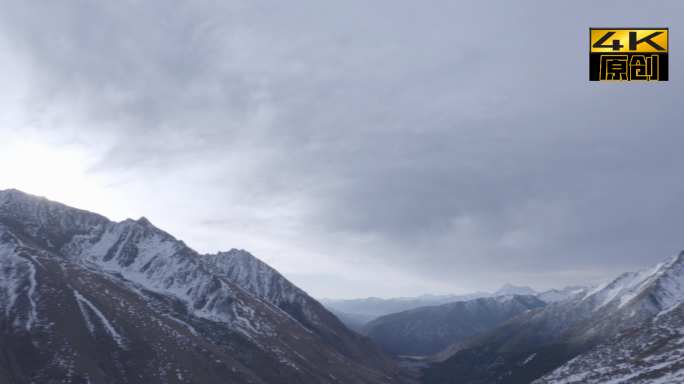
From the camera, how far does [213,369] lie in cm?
13038

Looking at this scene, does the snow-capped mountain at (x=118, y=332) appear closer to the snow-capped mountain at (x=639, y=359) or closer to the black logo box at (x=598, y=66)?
the snow-capped mountain at (x=639, y=359)

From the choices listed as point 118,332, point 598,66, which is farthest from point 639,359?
point 118,332

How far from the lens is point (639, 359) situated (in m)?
105

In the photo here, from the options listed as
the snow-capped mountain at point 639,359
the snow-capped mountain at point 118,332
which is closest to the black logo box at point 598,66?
the snow-capped mountain at point 639,359

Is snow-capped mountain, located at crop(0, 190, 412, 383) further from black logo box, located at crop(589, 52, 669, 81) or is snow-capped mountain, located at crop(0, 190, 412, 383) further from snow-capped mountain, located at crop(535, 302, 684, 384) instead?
black logo box, located at crop(589, 52, 669, 81)

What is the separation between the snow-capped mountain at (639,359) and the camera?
3469 inches

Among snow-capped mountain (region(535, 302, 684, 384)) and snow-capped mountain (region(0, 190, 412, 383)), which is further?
snow-capped mountain (region(0, 190, 412, 383))

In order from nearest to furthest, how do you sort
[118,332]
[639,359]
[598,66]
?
1. [598,66]
2. [639,359]
3. [118,332]

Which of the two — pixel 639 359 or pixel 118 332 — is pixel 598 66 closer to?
pixel 639 359

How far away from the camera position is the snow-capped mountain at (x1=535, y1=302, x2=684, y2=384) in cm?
8812

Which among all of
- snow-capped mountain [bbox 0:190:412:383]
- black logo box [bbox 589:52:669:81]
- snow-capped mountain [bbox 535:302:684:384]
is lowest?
snow-capped mountain [bbox 0:190:412:383]

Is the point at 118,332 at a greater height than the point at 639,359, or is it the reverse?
the point at 639,359

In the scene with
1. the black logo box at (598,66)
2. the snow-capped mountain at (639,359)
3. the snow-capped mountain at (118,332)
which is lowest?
the snow-capped mountain at (118,332)

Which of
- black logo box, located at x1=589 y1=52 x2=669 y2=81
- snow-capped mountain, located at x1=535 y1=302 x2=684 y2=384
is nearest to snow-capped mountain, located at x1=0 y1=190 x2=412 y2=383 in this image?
snow-capped mountain, located at x1=535 y1=302 x2=684 y2=384
